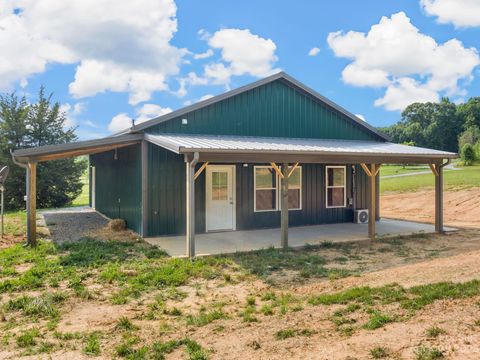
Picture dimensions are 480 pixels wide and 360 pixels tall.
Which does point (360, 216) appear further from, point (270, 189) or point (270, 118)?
point (270, 118)

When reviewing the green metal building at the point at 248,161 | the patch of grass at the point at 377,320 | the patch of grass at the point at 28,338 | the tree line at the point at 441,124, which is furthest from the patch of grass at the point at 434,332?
the tree line at the point at 441,124

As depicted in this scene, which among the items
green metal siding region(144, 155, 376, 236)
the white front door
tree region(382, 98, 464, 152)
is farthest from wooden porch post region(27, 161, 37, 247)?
tree region(382, 98, 464, 152)

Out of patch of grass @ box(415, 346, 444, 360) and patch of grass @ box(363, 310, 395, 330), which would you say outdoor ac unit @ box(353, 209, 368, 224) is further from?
patch of grass @ box(415, 346, 444, 360)

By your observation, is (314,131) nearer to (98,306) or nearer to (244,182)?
(244,182)

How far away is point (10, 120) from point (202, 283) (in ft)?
61.6

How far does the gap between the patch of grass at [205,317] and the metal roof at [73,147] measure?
232 inches

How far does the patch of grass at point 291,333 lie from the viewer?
12.5 feet

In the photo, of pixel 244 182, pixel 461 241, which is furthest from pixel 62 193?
pixel 461 241

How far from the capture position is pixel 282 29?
42.2ft

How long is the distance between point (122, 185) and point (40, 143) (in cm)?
1183

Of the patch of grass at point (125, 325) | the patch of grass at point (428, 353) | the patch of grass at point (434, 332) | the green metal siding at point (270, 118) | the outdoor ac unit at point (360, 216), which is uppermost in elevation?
the green metal siding at point (270, 118)

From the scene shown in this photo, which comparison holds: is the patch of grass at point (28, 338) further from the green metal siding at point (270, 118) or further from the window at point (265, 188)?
the window at point (265, 188)

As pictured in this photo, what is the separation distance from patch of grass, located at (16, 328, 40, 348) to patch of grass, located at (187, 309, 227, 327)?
1.56 m

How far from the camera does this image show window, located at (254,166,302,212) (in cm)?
1134
